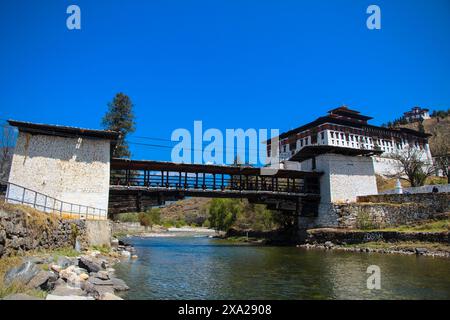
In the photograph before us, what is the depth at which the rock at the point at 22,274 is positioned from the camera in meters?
8.14

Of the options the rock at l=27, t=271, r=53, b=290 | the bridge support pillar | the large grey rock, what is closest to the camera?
the rock at l=27, t=271, r=53, b=290

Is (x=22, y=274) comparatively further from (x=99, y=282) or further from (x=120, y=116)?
(x=120, y=116)

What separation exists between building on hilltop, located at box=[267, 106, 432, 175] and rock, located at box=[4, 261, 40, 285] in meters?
50.4

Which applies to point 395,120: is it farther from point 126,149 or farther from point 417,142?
point 126,149

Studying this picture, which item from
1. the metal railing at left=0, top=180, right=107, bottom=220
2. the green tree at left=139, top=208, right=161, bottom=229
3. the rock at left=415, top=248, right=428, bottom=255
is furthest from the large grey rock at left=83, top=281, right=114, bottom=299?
the green tree at left=139, top=208, right=161, bottom=229

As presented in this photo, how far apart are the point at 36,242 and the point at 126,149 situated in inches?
1278

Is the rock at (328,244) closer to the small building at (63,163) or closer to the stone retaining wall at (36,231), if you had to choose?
the small building at (63,163)

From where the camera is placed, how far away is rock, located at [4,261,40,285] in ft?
26.7

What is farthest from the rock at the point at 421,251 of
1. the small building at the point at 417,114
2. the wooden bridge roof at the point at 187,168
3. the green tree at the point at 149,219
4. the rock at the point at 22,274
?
the small building at the point at 417,114

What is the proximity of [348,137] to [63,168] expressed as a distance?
5543 centimetres

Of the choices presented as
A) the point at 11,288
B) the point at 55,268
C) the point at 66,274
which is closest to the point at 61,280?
the point at 66,274

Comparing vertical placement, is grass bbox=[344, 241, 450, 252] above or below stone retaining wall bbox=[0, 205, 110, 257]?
below

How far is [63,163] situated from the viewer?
26.1 m

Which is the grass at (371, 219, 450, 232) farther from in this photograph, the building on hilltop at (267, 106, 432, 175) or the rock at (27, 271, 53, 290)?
the building on hilltop at (267, 106, 432, 175)
